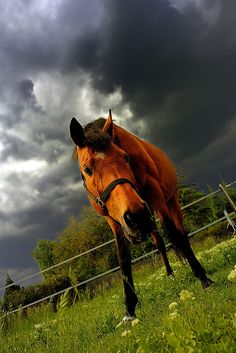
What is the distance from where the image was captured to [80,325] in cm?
556

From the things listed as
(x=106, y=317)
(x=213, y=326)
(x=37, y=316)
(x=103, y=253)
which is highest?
(x=103, y=253)

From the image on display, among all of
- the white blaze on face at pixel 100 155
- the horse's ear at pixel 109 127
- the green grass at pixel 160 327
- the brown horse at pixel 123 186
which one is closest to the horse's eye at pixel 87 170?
the brown horse at pixel 123 186

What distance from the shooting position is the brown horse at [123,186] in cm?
405

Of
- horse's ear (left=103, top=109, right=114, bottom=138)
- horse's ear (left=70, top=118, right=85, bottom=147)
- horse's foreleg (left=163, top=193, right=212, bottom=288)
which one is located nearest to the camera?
horse's ear (left=70, top=118, right=85, bottom=147)

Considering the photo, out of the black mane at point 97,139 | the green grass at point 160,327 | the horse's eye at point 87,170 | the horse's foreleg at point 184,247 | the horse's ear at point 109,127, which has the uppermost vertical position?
the horse's ear at point 109,127

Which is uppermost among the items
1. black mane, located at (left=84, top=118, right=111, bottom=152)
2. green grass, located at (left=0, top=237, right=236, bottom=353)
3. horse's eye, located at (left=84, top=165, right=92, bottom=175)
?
black mane, located at (left=84, top=118, right=111, bottom=152)

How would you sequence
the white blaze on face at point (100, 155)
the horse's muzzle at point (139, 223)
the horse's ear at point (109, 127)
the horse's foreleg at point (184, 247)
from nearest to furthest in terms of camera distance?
the horse's muzzle at point (139, 223)
the white blaze on face at point (100, 155)
the horse's ear at point (109, 127)
the horse's foreleg at point (184, 247)

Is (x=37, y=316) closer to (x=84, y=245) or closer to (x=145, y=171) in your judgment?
(x=145, y=171)

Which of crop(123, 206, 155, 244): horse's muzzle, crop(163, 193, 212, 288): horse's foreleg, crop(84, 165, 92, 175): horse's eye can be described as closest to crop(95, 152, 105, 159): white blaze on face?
crop(84, 165, 92, 175): horse's eye

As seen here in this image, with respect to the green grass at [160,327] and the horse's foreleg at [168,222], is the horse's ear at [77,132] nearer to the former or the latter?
the horse's foreleg at [168,222]

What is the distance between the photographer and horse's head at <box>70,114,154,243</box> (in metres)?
3.98

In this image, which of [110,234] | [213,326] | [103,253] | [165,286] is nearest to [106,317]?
[165,286]

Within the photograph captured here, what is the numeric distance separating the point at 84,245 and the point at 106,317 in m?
42.4

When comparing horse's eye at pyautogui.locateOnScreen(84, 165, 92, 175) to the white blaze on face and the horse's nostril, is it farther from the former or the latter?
A: the horse's nostril
